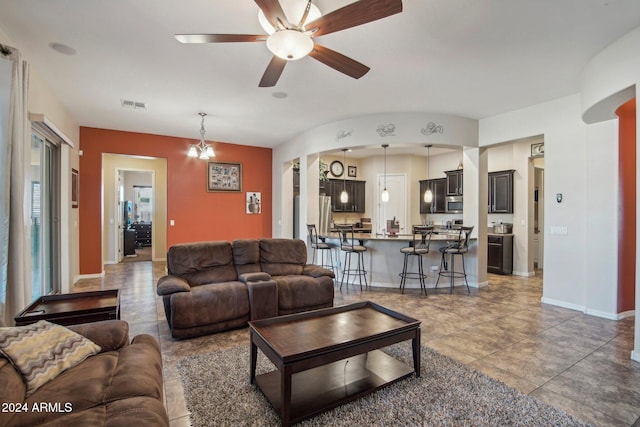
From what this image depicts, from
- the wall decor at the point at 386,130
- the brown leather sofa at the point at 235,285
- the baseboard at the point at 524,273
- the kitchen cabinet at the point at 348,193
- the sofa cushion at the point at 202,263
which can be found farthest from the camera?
the kitchen cabinet at the point at 348,193

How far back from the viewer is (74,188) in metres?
5.56

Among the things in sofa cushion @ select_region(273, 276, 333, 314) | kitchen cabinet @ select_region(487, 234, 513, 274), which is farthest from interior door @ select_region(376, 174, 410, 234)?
sofa cushion @ select_region(273, 276, 333, 314)

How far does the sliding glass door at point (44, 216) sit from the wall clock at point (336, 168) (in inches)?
234

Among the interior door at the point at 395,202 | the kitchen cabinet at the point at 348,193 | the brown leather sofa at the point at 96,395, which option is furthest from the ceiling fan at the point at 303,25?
the interior door at the point at 395,202

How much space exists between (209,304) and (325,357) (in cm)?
172

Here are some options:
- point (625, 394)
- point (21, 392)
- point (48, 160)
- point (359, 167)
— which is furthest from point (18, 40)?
point (359, 167)

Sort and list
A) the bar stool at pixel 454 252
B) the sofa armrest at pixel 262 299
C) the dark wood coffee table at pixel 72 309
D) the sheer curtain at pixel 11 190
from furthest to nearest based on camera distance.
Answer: the bar stool at pixel 454 252
the sofa armrest at pixel 262 299
the sheer curtain at pixel 11 190
the dark wood coffee table at pixel 72 309

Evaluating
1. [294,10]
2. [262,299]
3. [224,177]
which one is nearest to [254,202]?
[224,177]

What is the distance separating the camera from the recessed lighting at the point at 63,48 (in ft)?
10.3

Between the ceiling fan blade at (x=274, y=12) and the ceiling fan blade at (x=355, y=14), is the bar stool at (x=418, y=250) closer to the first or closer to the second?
the ceiling fan blade at (x=355, y=14)

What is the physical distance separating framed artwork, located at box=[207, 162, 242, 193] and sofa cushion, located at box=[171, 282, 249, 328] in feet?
13.9

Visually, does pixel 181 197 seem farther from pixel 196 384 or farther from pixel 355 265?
pixel 196 384

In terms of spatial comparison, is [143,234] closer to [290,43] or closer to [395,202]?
[395,202]

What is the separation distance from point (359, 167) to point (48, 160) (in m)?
7.09
